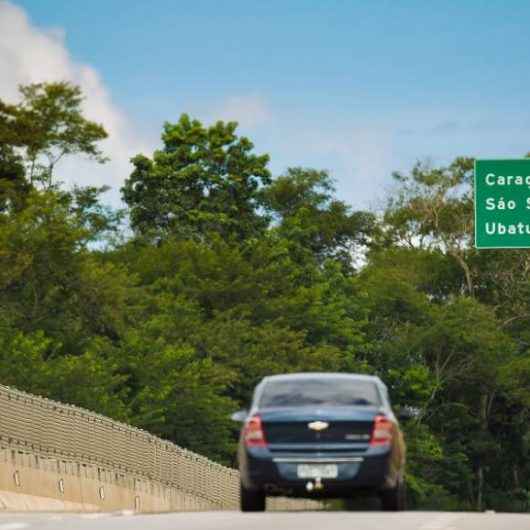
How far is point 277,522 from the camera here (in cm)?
1892

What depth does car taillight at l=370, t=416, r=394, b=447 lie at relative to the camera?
20672 mm

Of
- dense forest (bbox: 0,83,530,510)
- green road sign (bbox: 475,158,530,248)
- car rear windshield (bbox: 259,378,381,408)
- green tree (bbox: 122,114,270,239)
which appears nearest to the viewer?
car rear windshield (bbox: 259,378,381,408)

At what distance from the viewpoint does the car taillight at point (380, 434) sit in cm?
2067

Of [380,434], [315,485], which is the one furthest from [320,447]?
[380,434]

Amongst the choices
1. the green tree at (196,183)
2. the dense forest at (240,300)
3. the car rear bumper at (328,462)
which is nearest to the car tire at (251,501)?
the car rear bumper at (328,462)

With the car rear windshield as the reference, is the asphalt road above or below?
below

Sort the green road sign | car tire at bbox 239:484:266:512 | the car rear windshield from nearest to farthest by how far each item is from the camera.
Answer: the car rear windshield < car tire at bbox 239:484:266:512 < the green road sign

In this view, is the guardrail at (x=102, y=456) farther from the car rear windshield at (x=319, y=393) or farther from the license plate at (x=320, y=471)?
the license plate at (x=320, y=471)

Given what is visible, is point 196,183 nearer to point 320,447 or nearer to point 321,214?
point 321,214

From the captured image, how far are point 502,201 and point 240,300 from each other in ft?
140

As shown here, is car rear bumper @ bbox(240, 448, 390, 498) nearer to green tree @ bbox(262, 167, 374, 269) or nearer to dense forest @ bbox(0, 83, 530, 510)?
dense forest @ bbox(0, 83, 530, 510)

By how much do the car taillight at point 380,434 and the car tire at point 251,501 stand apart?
175 cm

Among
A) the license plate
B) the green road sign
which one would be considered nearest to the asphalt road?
the license plate

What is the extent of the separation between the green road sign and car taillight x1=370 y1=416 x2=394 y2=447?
23.3 metres
